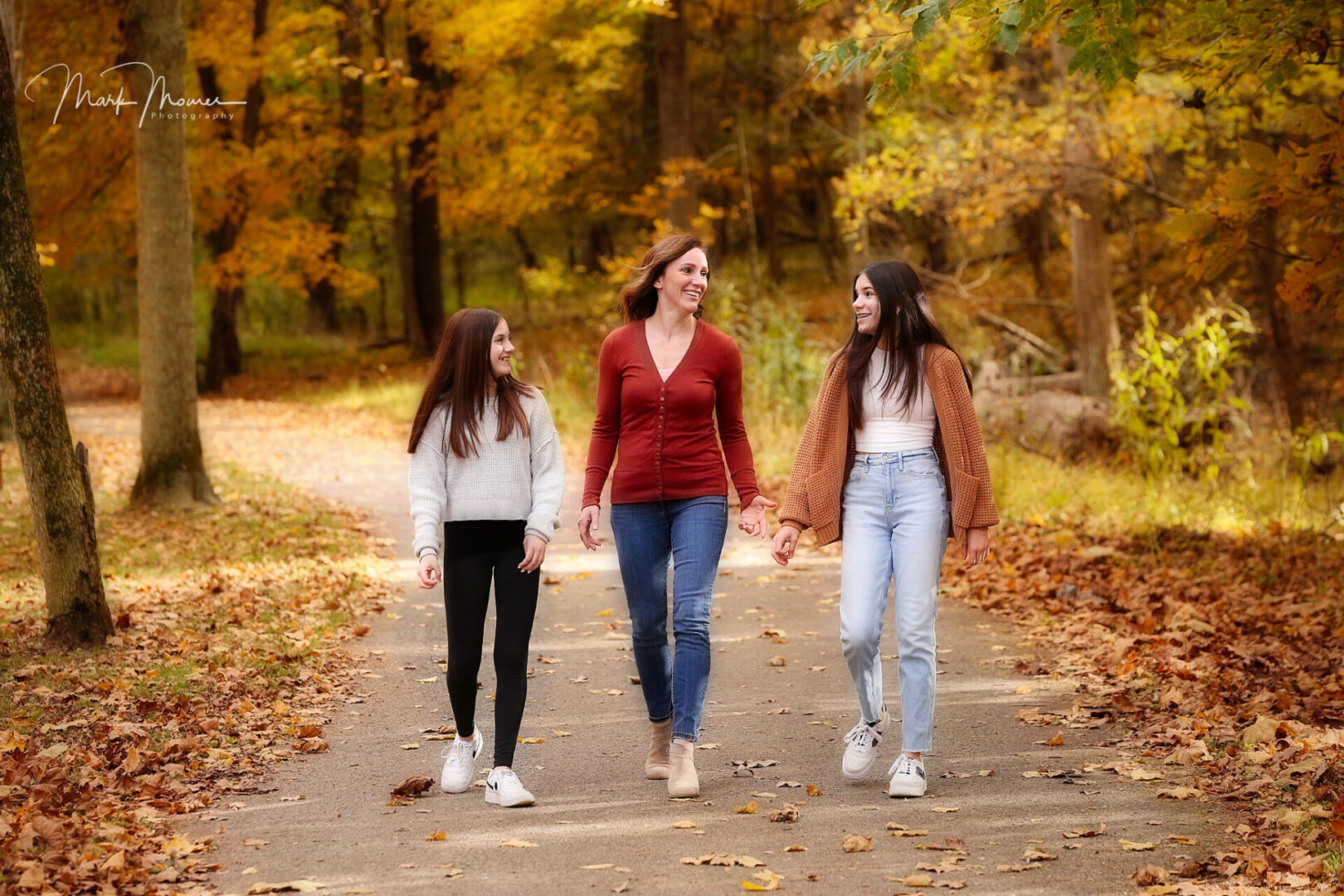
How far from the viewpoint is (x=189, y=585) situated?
9.22 m

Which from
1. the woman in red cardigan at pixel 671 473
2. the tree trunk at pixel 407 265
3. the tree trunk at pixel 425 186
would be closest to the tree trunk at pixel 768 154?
the tree trunk at pixel 425 186

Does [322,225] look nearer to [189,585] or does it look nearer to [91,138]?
[91,138]

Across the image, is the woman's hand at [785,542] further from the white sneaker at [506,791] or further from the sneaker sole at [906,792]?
the white sneaker at [506,791]

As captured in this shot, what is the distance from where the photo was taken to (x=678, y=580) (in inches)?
201

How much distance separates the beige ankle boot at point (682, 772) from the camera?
5.05m

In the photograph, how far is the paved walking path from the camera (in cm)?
427

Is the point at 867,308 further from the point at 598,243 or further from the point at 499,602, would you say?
the point at 598,243

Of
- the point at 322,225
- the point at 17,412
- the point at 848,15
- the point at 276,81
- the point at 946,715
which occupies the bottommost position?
the point at 946,715

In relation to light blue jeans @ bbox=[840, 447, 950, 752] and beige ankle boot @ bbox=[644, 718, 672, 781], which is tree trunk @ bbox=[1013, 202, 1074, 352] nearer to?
light blue jeans @ bbox=[840, 447, 950, 752]

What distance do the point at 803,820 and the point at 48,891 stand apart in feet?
8.55

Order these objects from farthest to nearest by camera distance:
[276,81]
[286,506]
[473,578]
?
[276,81] → [286,506] → [473,578]

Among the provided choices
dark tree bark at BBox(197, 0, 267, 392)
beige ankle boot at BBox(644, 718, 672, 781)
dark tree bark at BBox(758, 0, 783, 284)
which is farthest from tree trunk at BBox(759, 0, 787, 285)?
beige ankle boot at BBox(644, 718, 672, 781)

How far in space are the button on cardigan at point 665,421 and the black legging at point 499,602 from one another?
0.41 m

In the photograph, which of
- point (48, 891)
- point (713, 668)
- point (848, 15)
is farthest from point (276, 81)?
point (48, 891)
